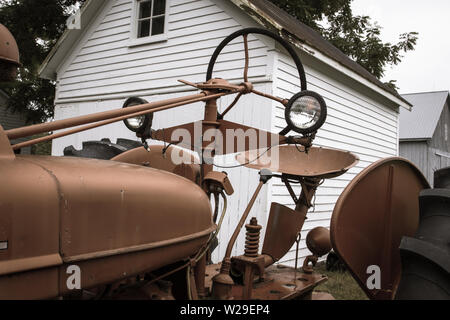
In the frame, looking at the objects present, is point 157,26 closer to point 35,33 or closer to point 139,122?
point 139,122

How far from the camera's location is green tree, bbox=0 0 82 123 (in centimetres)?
1083

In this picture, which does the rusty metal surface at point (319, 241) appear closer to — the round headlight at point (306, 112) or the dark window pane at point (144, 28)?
the round headlight at point (306, 112)

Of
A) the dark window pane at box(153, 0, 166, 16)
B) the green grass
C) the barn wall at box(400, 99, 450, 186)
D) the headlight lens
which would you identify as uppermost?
the dark window pane at box(153, 0, 166, 16)

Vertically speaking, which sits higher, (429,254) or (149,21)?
(149,21)

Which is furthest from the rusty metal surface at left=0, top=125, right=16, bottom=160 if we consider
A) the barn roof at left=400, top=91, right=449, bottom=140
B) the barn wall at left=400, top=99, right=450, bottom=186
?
the barn roof at left=400, top=91, right=449, bottom=140

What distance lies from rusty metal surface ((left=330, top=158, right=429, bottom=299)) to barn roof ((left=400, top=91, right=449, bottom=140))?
1933cm

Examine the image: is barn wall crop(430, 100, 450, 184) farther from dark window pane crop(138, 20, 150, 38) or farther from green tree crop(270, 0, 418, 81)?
dark window pane crop(138, 20, 150, 38)

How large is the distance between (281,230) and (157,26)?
19.5ft

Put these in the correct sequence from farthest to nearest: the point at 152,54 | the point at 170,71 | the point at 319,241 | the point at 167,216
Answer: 1. the point at 152,54
2. the point at 170,71
3. the point at 319,241
4. the point at 167,216

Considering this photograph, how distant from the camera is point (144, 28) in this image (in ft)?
23.9

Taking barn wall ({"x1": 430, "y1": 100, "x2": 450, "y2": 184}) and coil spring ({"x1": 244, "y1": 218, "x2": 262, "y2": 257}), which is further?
barn wall ({"x1": 430, "y1": 100, "x2": 450, "y2": 184})

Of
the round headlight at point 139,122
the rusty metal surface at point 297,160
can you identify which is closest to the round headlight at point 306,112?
the rusty metal surface at point 297,160

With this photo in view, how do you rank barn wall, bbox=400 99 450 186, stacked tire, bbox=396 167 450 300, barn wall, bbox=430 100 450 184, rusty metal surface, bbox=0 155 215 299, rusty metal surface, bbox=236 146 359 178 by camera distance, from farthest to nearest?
barn wall, bbox=430 100 450 184, barn wall, bbox=400 99 450 186, rusty metal surface, bbox=236 146 359 178, stacked tire, bbox=396 167 450 300, rusty metal surface, bbox=0 155 215 299

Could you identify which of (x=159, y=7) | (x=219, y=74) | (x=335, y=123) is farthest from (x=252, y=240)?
(x=159, y=7)
